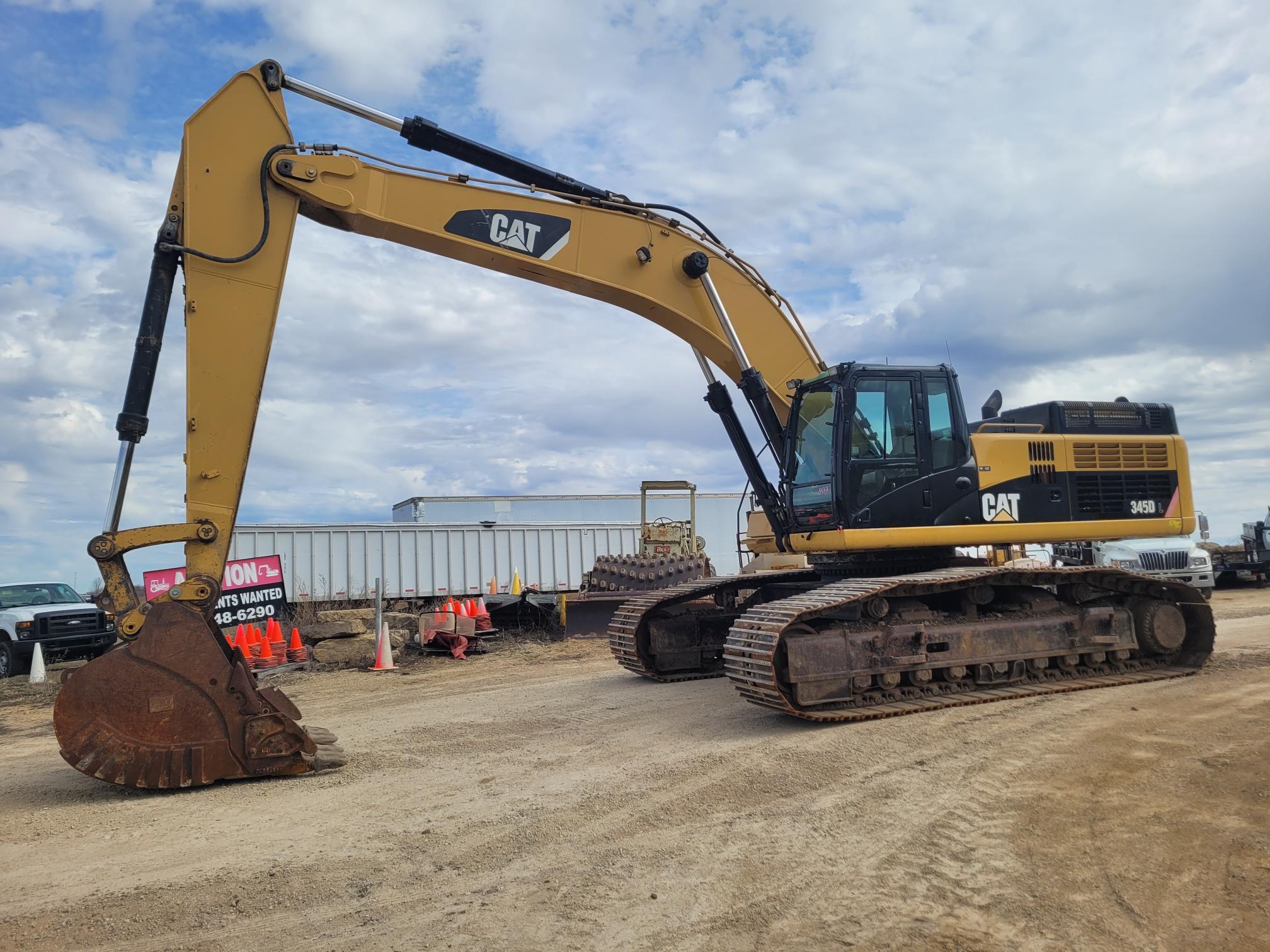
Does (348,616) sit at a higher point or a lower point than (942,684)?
higher

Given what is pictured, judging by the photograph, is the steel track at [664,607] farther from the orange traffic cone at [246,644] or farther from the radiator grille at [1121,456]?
the orange traffic cone at [246,644]

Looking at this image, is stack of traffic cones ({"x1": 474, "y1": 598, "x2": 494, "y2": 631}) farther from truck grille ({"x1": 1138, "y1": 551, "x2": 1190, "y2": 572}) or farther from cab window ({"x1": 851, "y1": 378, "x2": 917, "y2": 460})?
truck grille ({"x1": 1138, "y1": 551, "x2": 1190, "y2": 572})

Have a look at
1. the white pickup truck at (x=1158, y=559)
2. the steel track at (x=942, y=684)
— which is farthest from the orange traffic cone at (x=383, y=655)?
the white pickup truck at (x=1158, y=559)

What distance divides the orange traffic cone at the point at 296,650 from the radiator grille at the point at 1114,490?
1056cm

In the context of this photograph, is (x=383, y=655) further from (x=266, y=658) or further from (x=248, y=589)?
(x=248, y=589)

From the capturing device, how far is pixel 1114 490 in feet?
30.8

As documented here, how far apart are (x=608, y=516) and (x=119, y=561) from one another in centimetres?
2054

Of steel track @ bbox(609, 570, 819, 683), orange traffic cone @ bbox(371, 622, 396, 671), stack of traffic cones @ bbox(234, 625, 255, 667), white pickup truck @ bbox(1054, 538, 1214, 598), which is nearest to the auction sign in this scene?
stack of traffic cones @ bbox(234, 625, 255, 667)

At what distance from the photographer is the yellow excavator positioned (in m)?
6.21

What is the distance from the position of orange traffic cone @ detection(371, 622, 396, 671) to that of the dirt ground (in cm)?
532

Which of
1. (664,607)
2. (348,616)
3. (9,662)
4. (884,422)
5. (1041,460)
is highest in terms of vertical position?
(884,422)

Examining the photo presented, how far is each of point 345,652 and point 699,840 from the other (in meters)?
10.2

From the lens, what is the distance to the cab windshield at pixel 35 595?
16.9m

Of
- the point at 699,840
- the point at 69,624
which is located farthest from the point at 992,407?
the point at 69,624
